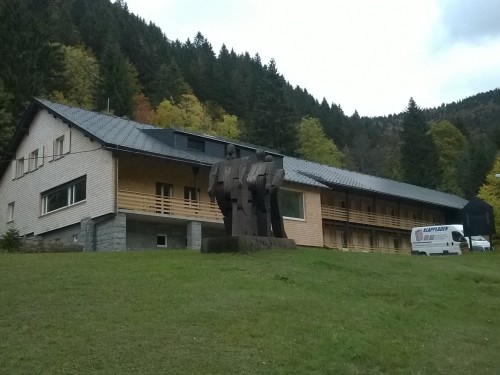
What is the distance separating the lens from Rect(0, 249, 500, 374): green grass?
9.41 metres

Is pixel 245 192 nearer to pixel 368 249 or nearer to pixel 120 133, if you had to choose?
pixel 120 133

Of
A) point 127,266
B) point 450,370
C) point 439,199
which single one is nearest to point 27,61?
point 439,199

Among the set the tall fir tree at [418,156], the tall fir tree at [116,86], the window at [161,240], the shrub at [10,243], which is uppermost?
the tall fir tree at [116,86]

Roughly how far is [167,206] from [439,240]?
19.1m

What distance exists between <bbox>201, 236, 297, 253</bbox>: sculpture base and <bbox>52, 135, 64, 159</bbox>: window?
1989cm

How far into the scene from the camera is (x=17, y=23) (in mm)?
59844

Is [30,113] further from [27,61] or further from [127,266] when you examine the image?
[127,266]

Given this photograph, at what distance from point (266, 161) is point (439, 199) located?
140 feet

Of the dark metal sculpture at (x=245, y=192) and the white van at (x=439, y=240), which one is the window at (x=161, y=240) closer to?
the dark metal sculpture at (x=245, y=192)

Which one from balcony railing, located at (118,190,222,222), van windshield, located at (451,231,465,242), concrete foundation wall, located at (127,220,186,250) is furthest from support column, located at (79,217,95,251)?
van windshield, located at (451,231,465,242)

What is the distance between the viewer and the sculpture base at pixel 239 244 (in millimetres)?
19766

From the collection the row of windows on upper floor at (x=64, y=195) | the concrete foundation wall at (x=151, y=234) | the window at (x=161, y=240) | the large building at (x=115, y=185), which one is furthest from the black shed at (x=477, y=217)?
the row of windows on upper floor at (x=64, y=195)

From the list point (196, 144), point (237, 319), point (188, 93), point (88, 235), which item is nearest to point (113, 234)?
point (88, 235)

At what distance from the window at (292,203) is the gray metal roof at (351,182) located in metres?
0.93
